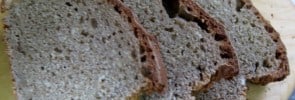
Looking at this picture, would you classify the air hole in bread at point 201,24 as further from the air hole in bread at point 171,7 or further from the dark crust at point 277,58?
the dark crust at point 277,58

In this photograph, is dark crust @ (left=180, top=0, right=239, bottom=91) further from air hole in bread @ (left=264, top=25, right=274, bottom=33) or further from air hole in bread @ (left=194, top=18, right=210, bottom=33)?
air hole in bread @ (left=264, top=25, right=274, bottom=33)

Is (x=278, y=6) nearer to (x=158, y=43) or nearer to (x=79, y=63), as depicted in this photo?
(x=158, y=43)

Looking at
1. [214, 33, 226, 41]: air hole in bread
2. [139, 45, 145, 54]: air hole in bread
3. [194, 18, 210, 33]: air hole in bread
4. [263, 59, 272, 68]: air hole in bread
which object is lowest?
[263, 59, 272, 68]: air hole in bread

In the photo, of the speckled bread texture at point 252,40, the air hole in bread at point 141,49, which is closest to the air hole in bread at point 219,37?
the speckled bread texture at point 252,40

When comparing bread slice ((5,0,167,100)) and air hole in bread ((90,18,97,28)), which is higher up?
air hole in bread ((90,18,97,28))

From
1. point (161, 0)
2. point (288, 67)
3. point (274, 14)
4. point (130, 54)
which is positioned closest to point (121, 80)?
point (130, 54)

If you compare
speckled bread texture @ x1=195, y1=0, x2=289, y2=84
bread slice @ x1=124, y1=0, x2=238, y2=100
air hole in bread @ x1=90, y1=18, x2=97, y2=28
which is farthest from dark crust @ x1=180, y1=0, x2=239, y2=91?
air hole in bread @ x1=90, y1=18, x2=97, y2=28

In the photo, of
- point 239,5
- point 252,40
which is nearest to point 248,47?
point 252,40
